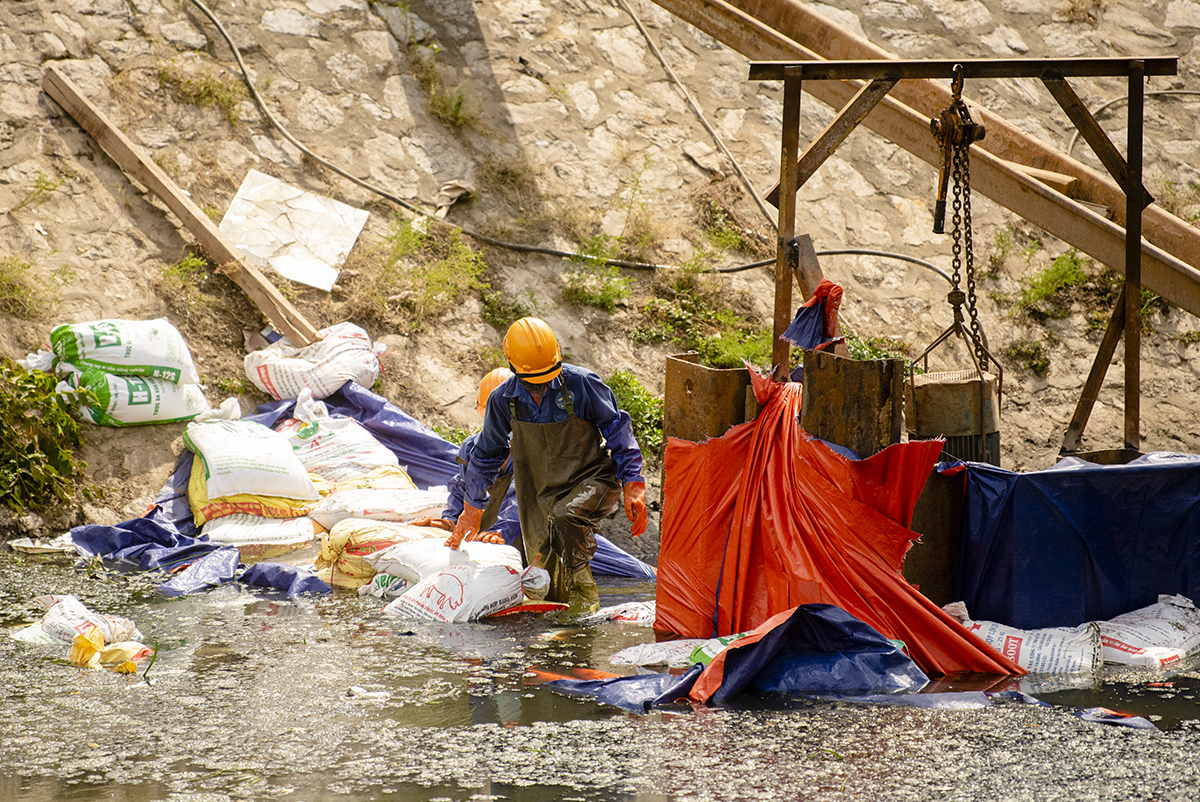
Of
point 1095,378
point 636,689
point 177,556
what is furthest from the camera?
point 177,556

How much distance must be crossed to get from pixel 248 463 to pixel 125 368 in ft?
3.72

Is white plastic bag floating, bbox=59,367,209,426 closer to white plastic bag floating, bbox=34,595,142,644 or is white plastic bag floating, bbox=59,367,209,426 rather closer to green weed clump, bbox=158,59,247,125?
white plastic bag floating, bbox=34,595,142,644

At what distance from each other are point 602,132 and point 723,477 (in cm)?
570

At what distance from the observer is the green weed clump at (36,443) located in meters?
5.64

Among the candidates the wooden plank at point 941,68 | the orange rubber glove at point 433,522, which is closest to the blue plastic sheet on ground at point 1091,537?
the wooden plank at point 941,68

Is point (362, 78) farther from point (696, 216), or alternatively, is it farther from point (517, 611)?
point (517, 611)

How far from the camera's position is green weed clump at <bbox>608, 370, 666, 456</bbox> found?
6.73 metres

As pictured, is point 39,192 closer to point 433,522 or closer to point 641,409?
point 433,522

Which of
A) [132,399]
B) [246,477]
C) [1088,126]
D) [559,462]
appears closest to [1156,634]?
[1088,126]

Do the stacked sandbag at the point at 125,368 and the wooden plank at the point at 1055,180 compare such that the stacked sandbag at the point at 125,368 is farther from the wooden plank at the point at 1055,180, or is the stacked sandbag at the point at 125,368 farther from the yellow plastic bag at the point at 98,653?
the wooden plank at the point at 1055,180

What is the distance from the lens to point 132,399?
6.05m

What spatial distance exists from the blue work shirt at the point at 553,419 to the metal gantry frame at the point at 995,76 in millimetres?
764

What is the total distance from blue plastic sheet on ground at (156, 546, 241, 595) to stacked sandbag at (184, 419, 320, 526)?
38cm

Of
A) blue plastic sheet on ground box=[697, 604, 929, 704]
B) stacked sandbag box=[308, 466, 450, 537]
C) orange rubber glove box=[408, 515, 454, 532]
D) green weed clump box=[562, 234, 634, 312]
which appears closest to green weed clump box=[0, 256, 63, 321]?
stacked sandbag box=[308, 466, 450, 537]
